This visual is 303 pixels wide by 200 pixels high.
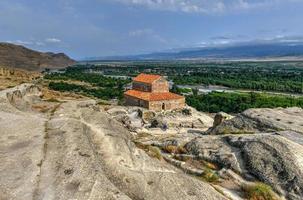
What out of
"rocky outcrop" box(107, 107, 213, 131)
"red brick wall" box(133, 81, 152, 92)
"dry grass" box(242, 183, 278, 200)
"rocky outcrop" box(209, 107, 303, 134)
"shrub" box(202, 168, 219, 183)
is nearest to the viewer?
"dry grass" box(242, 183, 278, 200)

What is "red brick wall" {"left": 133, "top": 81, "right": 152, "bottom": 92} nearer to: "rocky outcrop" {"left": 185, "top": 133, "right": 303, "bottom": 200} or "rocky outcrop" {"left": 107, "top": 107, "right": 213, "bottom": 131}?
"rocky outcrop" {"left": 107, "top": 107, "right": 213, "bottom": 131}

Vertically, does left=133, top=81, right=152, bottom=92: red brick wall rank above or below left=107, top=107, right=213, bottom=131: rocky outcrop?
above

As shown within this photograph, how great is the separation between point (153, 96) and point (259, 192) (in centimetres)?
6710

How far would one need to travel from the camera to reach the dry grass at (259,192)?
18781 millimetres

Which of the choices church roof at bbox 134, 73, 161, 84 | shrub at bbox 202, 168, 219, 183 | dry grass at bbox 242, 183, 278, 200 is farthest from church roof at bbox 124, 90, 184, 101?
dry grass at bbox 242, 183, 278, 200

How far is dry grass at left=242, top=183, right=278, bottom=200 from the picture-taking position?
18.8 m

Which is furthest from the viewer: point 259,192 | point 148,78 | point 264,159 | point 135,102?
point 148,78

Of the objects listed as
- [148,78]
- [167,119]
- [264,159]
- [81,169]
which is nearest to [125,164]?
[81,169]

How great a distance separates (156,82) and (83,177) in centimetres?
7390

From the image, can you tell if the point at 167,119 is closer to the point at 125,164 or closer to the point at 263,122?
the point at 263,122

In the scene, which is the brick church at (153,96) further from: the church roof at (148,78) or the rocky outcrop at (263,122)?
the rocky outcrop at (263,122)

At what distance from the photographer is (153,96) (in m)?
85.7

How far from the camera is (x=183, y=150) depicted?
26047 millimetres

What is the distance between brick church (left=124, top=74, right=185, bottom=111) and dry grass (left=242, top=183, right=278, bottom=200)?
Answer: 6381 cm
